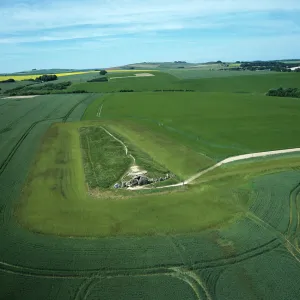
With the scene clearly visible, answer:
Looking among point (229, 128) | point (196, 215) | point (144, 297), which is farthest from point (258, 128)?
point (144, 297)

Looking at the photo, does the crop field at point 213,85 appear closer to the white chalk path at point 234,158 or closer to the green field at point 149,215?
the green field at point 149,215

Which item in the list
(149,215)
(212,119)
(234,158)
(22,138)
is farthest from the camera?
(212,119)

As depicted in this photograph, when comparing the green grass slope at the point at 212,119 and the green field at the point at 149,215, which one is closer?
the green field at the point at 149,215

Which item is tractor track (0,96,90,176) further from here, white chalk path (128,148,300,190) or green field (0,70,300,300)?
white chalk path (128,148,300,190)

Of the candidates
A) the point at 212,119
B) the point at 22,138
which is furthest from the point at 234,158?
the point at 22,138

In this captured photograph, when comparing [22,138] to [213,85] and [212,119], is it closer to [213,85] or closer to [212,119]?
[212,119]

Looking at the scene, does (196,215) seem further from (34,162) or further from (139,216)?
(34,162)

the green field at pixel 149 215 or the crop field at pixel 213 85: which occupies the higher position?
the crop field at pixel 213 85

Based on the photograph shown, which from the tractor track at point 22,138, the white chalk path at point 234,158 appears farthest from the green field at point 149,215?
the white chalk path at point 234,158
